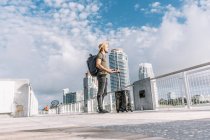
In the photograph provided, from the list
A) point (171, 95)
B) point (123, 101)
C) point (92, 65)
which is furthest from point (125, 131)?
point (171, 95)

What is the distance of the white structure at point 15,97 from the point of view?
14.0 metres

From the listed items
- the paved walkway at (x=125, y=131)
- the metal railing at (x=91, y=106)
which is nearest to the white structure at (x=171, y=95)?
the metal railing at (x=91, y=106)

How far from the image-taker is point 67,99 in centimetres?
12469

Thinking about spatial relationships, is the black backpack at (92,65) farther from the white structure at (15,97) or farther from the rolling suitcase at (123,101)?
the white structure at (15,97)

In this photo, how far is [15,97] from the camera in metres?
14.5

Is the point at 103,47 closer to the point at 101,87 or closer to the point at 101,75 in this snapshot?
the point at 101,75

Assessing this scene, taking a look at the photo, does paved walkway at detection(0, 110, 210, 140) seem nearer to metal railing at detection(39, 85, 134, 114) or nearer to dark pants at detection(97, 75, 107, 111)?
dark pants at detection(97, 75, 107, 111)

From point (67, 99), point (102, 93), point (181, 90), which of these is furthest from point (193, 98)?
point (67, 99)

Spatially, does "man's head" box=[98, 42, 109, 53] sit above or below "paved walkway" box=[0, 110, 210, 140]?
above

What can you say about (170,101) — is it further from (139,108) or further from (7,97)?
(7,97)

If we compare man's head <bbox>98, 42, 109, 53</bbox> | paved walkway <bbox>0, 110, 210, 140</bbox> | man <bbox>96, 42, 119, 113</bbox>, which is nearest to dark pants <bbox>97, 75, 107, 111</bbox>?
man <bbox>96, 42, 119, 113</bbox>

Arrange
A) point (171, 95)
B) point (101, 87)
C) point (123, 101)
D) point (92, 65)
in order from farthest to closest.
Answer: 1. point (171, 95)
2. point (123, 101)
3. point (92, 65)
4. point (101, 87)

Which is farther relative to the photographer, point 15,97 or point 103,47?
point 15,97

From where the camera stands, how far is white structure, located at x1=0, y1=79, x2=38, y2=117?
45.8 ft
